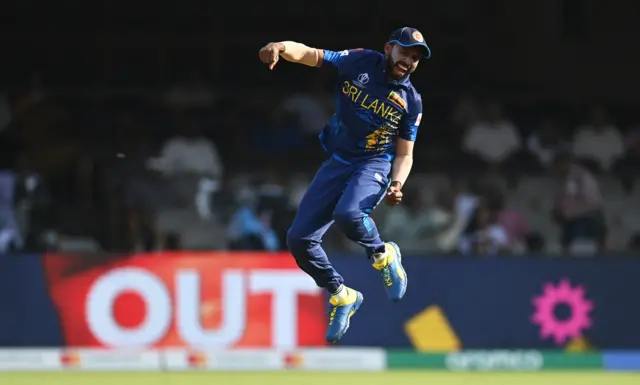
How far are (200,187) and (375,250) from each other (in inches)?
209

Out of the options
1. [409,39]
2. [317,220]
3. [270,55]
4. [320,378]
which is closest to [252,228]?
[320,378]

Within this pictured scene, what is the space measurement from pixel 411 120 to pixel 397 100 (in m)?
0.22

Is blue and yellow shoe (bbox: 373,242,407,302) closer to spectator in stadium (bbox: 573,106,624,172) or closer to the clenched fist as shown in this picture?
the clenched fist

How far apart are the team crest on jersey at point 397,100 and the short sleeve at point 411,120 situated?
63 mm

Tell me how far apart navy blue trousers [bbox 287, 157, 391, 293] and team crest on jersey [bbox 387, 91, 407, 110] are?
0.43 m

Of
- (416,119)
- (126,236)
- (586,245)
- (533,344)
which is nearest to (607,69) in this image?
(586,245)

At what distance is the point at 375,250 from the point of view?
8.97m

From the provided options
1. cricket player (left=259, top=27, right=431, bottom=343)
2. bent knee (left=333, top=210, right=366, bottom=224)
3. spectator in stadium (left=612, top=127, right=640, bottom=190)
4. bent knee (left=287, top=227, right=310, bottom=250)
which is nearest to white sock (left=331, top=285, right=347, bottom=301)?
cricket player (left=259, top=27, right=431, bottom=343)

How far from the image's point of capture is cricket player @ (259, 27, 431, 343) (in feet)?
28.5

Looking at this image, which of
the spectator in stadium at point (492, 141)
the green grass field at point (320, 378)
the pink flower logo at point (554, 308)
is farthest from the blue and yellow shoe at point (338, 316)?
the spectator in stadium at point (492, 141)

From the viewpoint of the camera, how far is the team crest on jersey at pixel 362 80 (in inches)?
344

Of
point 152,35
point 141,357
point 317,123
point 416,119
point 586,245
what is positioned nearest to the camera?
point 416,119

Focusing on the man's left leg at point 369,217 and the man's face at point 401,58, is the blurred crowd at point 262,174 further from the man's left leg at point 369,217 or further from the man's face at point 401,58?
the man's face at point 401,58

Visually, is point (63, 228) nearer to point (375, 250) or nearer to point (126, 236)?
point (126, 236)
